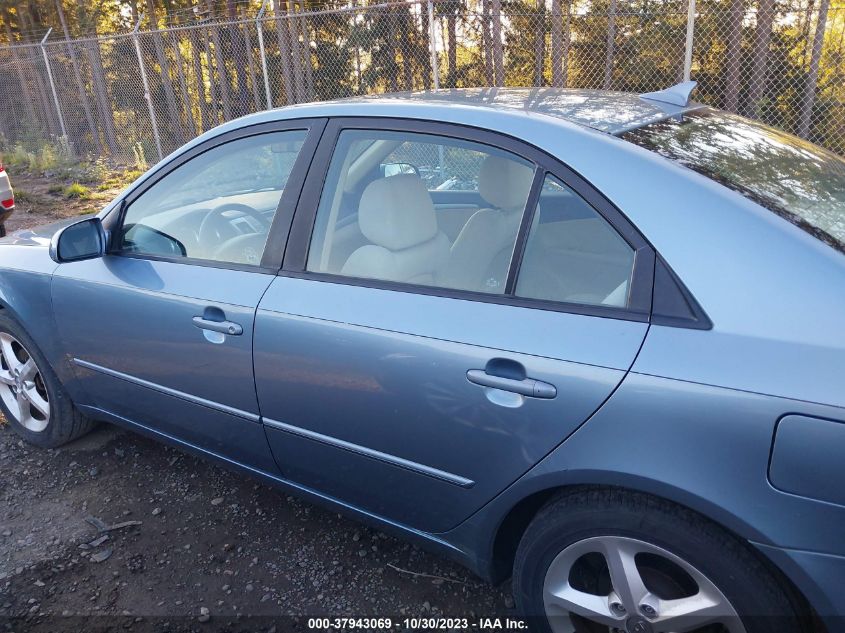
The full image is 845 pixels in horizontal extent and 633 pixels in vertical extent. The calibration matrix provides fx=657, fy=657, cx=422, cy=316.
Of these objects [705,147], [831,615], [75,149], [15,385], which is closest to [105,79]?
[75,149]

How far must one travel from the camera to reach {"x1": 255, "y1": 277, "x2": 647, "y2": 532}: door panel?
1671 mm

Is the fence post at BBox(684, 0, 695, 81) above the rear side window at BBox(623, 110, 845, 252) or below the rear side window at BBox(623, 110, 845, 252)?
above

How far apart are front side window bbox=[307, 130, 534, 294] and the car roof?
172 mm

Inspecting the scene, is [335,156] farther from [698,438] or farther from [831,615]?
[831,615]

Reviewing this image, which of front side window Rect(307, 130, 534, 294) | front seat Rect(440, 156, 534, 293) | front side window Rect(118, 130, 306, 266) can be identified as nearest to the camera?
front seat Rect(440, 156, 534, 293)

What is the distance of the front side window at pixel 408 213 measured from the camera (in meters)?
2.07

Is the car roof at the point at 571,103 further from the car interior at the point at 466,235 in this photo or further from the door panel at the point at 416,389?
the door panel at the point at 416,389

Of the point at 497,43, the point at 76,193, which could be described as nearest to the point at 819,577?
the point at 497,43

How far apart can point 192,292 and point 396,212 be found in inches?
32.9

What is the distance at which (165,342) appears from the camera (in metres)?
2.58

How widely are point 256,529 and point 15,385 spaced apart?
1.70 metres

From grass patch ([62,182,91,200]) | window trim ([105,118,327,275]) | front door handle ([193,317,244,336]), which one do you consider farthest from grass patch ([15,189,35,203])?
front door handle ([193,317,244,336])

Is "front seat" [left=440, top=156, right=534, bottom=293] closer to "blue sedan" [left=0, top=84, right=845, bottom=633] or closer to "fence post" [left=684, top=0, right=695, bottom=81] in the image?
"blue sedan" [left=0, top=84, right=845, bottom=633]

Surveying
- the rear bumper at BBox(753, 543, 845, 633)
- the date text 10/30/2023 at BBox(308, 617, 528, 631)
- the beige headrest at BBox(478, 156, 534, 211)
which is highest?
the beige headrest at BBox(478, 156, 534, 211)
